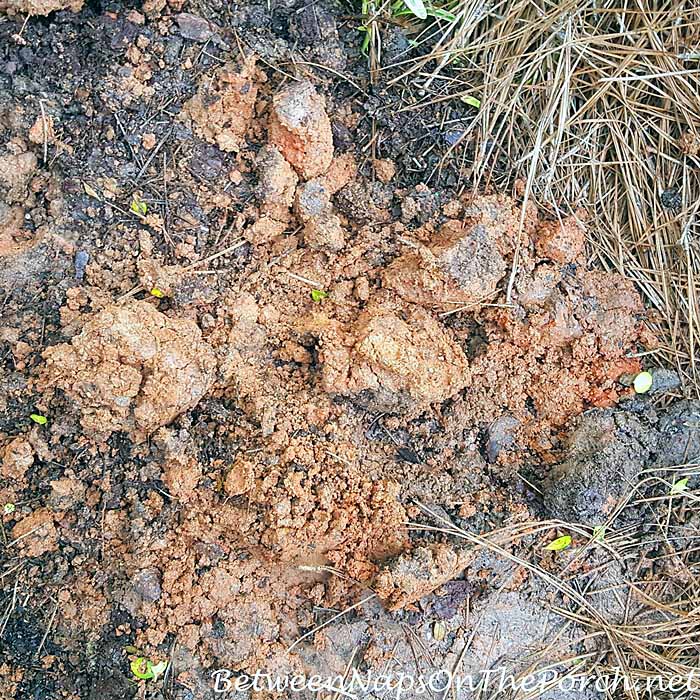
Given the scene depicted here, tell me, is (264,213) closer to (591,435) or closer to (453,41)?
(453,41)

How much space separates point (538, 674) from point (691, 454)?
0.83 m

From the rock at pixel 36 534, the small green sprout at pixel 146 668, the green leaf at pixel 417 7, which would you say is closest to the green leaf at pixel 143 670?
the small green sprout at pixel 146 668

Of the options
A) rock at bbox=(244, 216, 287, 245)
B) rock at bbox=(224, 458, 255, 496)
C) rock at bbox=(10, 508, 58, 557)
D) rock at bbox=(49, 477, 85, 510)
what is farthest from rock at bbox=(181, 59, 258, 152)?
rock at bbox=(10, 508, 58, 557)

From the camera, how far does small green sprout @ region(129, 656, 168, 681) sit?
1.89 m

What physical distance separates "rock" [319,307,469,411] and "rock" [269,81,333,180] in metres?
0.51

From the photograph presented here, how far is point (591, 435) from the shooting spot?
2.12 meters

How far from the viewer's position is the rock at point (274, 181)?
209 cm

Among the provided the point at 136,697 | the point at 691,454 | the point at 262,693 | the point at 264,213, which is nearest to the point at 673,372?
the point at 691,454

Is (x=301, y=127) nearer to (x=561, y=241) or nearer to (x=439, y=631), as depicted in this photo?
(x=561, y=241)

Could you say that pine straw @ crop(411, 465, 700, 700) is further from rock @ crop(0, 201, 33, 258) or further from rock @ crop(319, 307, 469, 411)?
rock @ crop(0, 201, 33, 258)

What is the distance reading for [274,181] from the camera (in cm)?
209

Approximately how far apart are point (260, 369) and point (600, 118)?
4.63 ft

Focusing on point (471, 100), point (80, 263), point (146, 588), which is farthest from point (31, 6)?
point (146, 588)

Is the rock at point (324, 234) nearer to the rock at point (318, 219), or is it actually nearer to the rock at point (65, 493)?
the rock at point (318, 219)
